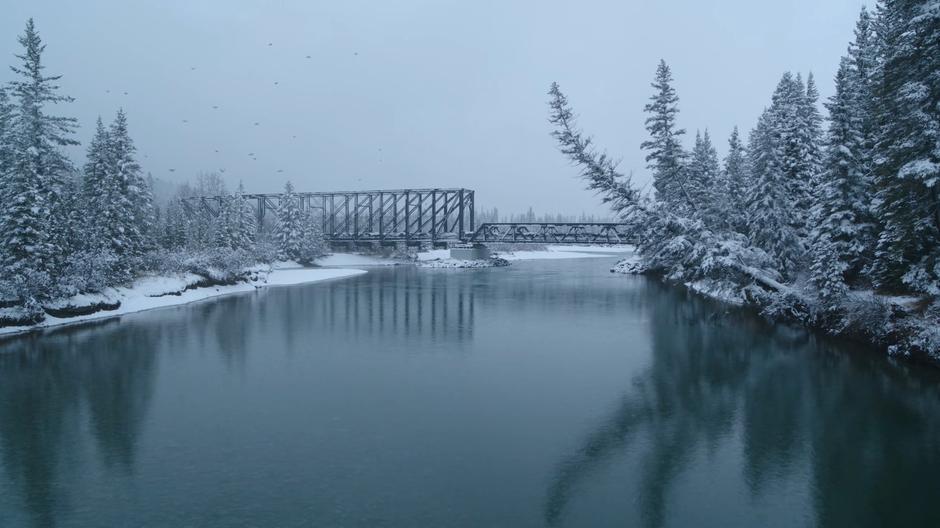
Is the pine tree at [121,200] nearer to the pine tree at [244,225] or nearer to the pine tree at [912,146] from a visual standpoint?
the pine tree at [244,225]

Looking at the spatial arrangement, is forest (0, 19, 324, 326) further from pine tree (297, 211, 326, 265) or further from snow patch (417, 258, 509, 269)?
snow patch (417, 258, 509, 269)

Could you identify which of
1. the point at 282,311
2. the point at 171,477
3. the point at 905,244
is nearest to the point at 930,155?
the point at 905,244

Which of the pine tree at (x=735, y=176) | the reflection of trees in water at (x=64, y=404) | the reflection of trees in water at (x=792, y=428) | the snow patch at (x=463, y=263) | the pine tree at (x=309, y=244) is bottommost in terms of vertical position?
the reflection of trees in water at (x=792, y=428)

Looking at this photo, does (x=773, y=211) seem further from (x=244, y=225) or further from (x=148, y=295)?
(x=244, y=225)

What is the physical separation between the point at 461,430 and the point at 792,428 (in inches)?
312

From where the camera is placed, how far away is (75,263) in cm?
2927

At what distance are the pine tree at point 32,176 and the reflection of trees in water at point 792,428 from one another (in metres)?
26.2

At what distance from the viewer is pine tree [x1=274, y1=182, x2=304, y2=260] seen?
74000mm

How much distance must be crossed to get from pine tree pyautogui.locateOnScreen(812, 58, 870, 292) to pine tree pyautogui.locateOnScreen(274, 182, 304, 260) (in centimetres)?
6121

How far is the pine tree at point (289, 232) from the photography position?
74000 millimetres

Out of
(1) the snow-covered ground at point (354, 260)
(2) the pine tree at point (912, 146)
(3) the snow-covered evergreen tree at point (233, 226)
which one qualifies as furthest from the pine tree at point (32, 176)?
(1) the snow-covered ground at point (354, 260)

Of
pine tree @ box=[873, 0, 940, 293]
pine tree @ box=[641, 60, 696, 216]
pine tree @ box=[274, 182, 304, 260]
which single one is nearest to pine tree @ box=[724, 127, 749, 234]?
pine tree @ box=[873, 0, 940, 293]

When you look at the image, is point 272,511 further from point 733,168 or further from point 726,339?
point 733,168

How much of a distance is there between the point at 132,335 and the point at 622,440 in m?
22.6
